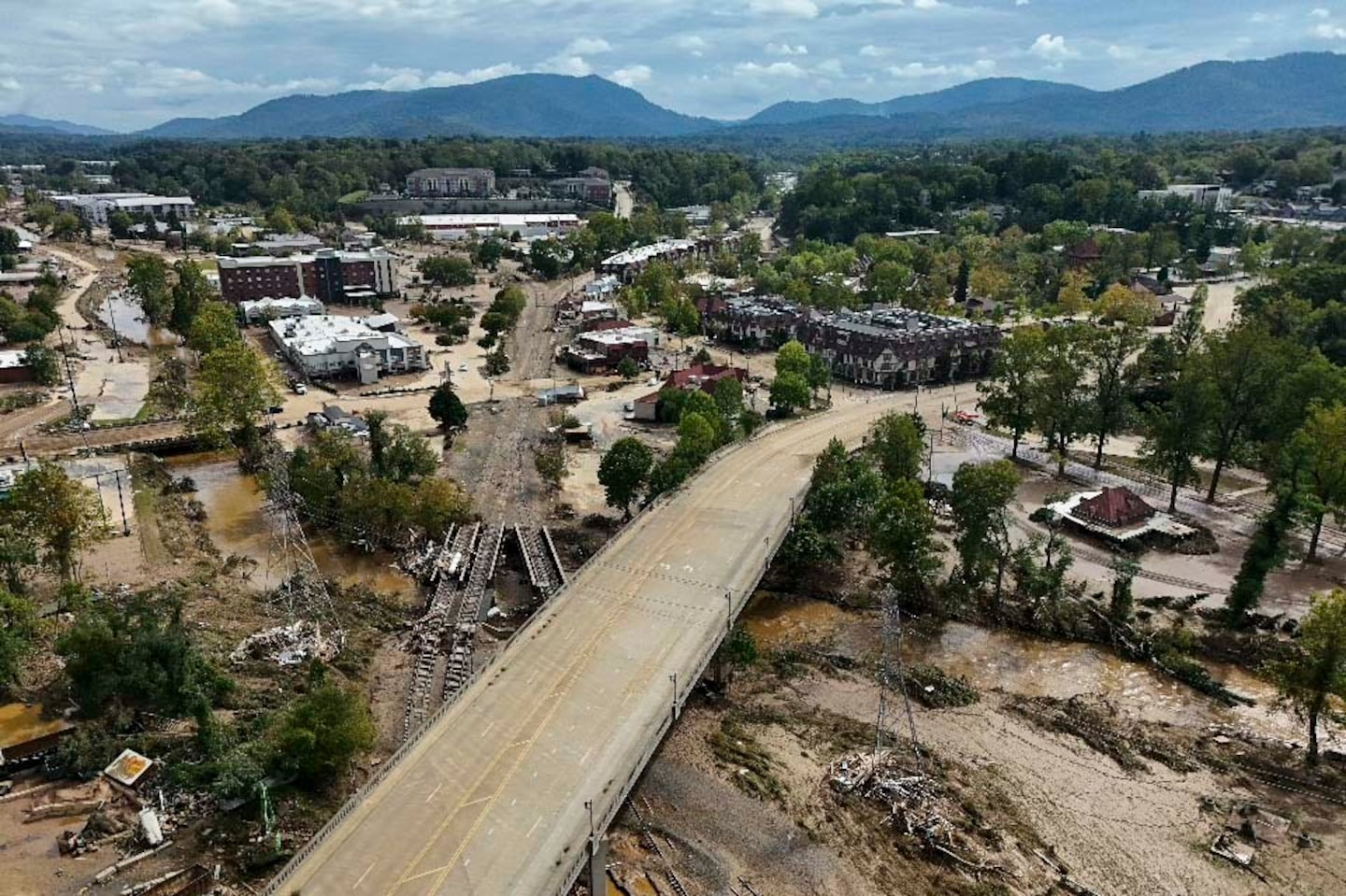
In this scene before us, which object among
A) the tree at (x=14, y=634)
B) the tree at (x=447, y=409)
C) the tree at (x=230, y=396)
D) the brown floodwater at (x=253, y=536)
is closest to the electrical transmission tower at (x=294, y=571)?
the brown floodwater at (x=253, y=536)

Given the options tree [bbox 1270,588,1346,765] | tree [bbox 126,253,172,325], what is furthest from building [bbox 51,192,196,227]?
tree [bbox 1270,588,1346,765]

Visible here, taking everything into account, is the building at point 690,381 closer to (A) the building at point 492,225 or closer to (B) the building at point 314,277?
(B) the building at point 314,277

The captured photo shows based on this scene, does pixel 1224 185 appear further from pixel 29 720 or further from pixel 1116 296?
pixel 29 720

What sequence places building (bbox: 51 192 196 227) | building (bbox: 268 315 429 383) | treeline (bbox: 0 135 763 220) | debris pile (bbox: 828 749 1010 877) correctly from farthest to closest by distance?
treeline (bbox: 0 135 763 220), building (bbox: 51 192 196 227), building (bbox: 268 315 429 383), debris pile (bbox: 828 749 1010 877)

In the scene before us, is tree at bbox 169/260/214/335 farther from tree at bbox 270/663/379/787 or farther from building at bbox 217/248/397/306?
tree at bbox 270/663/379/787

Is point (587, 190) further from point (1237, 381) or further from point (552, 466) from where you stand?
point (1237, 381)

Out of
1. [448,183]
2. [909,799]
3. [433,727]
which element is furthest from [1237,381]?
[448,183]
